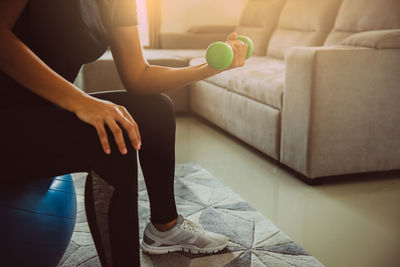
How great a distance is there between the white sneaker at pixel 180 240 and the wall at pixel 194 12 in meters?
3.91

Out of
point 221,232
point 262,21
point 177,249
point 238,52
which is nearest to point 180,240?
point 177,249

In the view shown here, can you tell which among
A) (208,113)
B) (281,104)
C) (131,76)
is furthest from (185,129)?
(131,76)

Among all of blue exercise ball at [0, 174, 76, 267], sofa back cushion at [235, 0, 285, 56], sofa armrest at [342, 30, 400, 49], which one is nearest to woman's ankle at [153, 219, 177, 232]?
blue exercise ball at [0, 174, 76, 267]

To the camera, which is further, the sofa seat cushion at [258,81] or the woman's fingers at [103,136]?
the sofa seat cushion at [258,81]

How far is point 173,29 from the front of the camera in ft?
16.4

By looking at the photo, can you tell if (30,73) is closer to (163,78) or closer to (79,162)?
(79,162)

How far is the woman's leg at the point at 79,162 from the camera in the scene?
29.9 inches

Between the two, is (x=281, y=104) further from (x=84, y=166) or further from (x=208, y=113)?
(x=84, y=166)

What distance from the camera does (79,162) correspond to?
2.58ft

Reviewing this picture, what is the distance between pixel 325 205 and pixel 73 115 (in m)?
1.25

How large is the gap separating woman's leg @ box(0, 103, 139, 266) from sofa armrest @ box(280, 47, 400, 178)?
1.22 metres

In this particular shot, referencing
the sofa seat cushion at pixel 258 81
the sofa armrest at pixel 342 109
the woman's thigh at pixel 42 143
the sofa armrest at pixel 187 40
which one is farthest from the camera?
the sofa armrest at pixel 187 40

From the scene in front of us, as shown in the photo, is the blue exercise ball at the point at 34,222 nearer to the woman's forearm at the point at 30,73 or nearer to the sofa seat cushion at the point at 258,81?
the woman's forearm at the point at 30,73

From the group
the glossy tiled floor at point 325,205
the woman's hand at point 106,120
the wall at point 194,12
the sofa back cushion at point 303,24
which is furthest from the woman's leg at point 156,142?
the wall at point 194,12
